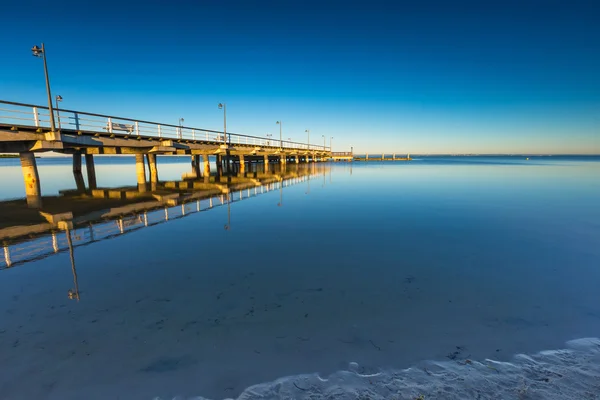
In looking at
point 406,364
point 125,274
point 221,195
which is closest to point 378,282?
point 406,364

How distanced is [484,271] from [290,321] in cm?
491

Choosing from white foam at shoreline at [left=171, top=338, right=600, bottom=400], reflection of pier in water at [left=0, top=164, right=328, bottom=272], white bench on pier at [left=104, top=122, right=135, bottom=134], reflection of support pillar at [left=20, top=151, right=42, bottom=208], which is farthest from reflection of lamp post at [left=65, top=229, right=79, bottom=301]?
white bench on pier at [left=104, top=122, right=135, bottom=134]

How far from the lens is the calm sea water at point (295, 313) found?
347 centimetres

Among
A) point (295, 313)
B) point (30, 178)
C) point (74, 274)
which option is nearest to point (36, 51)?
point (30, 178)

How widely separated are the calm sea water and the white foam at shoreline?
2cm

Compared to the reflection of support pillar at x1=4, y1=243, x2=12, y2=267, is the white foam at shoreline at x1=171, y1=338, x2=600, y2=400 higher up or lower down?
lower down

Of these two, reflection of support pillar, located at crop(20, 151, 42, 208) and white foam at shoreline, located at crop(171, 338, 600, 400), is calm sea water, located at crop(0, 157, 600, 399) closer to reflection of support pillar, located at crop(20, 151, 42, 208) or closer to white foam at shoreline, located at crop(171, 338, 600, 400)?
white foam at shoreline, located at crop(171, 338, 600, 400)

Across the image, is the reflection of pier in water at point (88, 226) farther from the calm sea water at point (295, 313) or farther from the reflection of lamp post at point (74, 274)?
the calm sea water at point (295, 313)

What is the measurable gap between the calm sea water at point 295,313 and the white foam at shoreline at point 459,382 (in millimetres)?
24

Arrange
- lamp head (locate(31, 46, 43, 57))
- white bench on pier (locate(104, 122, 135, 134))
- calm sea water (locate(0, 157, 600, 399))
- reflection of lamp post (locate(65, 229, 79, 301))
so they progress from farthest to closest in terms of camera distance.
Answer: white bench on pier (locate(104, 122, 135, 134)) → lamp head (locate(31, 46, 43, 57)) → reflection of lamp post (locate(65, 229, 79, 301)) → calm sea water (locate(0, 157, 600, 399))

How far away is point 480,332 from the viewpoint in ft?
14.2

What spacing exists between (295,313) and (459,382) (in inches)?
99.0

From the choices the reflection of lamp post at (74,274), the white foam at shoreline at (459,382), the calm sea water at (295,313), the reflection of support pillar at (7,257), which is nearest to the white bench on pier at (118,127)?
the reflection of lamp post at (74,274)

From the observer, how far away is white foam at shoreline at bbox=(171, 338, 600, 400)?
318 centimetres
